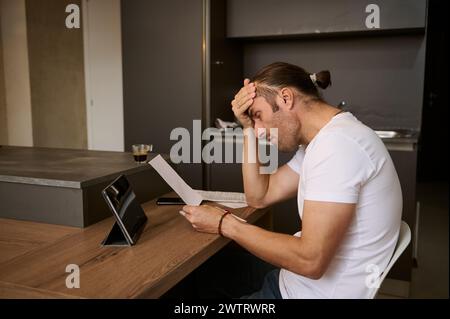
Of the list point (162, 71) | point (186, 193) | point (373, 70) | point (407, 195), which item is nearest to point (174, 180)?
point (186, 193)

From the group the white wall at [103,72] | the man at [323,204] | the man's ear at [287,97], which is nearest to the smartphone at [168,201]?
the man at [323,204]

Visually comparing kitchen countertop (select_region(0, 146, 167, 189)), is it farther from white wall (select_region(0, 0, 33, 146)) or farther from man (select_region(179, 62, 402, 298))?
white wall (select_region(0, 0, 33, 146))

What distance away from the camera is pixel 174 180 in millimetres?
1482

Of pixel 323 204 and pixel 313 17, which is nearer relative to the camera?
pixel 323 204

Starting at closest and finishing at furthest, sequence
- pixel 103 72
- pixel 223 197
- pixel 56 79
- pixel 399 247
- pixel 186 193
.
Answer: pixel 399 247
pixel 186 193
pixel 223 197
pixel 103 72
pixel 56 79

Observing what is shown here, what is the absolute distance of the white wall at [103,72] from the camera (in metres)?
4.27

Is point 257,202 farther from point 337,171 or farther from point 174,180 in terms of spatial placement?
point 337,171

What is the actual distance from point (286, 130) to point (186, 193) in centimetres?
44

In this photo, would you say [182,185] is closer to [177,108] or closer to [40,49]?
[177,108]

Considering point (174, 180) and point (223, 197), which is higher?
point (174, 180)

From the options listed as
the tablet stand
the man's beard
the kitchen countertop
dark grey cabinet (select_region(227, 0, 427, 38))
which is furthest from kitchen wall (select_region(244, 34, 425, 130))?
the tablet stand

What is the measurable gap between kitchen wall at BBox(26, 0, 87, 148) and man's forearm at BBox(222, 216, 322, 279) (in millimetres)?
3766
